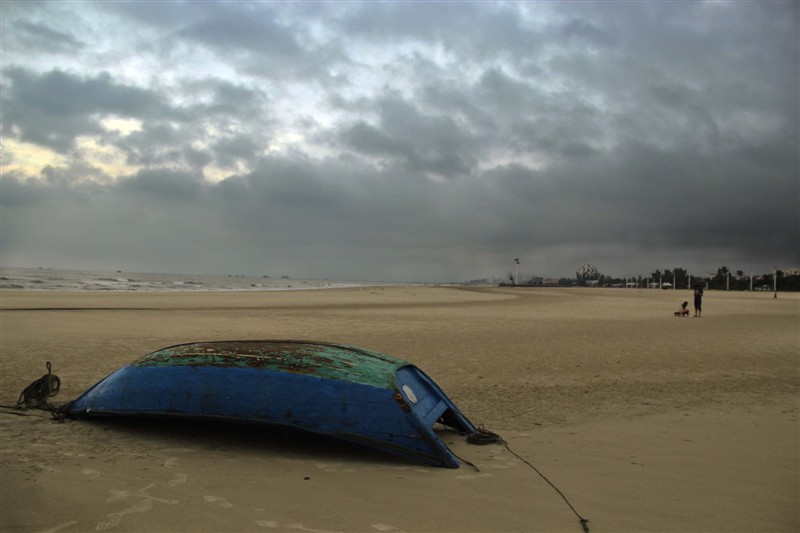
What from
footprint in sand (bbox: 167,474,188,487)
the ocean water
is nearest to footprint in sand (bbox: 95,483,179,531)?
footprint in sand (bbox: 167,474,188,487)

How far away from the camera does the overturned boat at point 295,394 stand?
454cm

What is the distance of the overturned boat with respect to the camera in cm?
454

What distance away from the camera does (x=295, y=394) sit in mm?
4758

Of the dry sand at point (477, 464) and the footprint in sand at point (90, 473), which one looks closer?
the dry sand at point (477, 464)

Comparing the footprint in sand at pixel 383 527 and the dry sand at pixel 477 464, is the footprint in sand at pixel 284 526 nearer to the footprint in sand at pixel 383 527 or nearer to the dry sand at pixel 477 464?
the dry sand at pixel 477 464

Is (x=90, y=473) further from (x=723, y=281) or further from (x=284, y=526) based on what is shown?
(x=723, y=281)

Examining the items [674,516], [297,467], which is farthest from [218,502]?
[674,516]

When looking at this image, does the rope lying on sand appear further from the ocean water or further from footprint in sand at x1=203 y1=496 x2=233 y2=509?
the ocean water

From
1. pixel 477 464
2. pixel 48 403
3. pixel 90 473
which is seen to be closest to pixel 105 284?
pixel 48 403

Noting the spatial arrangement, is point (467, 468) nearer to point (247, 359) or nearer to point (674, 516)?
point (674, 516)

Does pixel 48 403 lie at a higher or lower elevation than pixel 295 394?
lower

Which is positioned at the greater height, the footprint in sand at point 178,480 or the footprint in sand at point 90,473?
the footprint in sand at point 178,480

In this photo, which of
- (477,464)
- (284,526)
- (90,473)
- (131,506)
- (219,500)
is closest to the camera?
(284,526)

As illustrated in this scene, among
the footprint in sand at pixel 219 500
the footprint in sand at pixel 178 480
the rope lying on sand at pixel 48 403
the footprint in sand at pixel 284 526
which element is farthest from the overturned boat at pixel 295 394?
the footprint in sand at pixel 284 526
